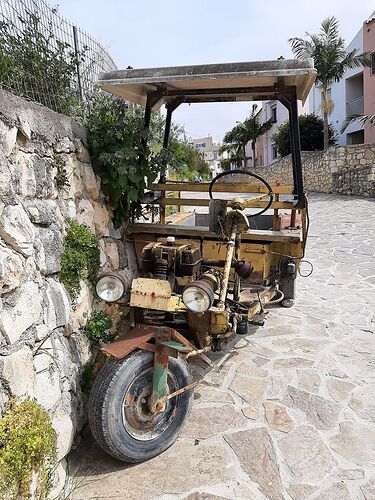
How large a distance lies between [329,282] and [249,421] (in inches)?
172

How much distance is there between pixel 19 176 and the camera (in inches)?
97.3

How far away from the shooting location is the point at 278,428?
306 cm

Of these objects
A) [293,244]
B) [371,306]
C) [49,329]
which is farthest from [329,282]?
[49,329]

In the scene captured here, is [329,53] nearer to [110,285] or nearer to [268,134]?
[268,134]

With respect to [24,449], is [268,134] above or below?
above

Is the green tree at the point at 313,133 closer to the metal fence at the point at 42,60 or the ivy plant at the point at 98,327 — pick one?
the metal fence at the point at 42,60

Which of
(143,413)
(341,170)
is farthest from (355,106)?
(143,413)

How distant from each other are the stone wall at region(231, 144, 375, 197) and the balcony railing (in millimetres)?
5180

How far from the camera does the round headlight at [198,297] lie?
9.02 feet

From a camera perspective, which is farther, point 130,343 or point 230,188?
point 230,188

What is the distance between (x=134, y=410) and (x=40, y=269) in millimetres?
1108

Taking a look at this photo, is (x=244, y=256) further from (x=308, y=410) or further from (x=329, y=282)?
(x=329, y=282)

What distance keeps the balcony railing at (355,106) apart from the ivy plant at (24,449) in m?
26.0

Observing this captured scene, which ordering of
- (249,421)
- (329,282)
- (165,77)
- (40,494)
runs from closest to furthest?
1. (40,494)
2. (249,421)
3. (165,77)
4. (329,282)
